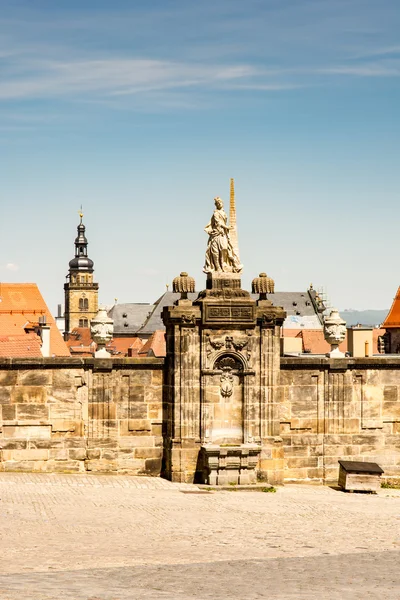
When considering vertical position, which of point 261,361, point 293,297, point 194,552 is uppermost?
point 293,297

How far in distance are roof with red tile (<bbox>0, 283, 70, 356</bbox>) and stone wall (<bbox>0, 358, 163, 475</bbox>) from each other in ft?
107

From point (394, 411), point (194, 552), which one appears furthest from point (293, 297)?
point (194, 552)

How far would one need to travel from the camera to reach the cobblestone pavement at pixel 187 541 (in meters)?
13.3

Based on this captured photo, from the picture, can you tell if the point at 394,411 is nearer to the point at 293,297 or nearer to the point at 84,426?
the point at 84,426

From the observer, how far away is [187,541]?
17.4 metres

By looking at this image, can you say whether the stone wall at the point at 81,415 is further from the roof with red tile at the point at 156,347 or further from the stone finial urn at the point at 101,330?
the roof with red tile at the point at 156,347

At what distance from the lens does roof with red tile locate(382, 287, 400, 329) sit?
7188 centimetres

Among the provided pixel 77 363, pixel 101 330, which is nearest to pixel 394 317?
pixel 101 330

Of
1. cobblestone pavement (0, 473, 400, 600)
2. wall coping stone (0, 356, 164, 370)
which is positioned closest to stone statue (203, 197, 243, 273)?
wall coping stone (0, 356, 164, 370)

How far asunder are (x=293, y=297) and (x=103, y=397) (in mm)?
136377

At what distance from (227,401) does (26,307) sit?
39.1 meters

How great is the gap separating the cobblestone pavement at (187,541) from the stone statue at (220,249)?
203 inches

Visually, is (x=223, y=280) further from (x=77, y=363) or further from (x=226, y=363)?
(x=77, y=363)

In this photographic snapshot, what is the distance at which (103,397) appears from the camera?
25125 mm
